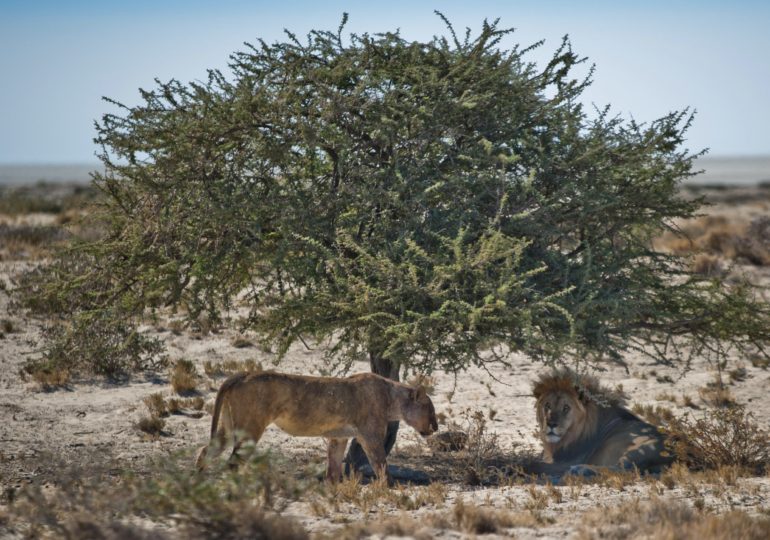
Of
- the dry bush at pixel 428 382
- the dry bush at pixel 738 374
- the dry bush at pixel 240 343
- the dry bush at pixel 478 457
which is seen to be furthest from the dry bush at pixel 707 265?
the dry bush at pixel 478 457

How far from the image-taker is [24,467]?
Result: 1141cm

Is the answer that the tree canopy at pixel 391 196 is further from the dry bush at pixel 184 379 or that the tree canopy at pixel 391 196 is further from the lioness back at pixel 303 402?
the dry bush at pixel 184 379

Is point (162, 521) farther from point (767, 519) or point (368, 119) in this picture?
point (368, 119)

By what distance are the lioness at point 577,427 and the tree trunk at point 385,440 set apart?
1727 mm

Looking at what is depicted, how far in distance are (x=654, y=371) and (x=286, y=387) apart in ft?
32.6

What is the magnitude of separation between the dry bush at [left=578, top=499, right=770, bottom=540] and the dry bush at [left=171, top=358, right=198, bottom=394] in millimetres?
8982

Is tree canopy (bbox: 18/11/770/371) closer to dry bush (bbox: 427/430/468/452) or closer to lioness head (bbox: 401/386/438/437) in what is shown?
lioness head (bbox: 401/386/438/437)

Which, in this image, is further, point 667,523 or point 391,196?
point 391,196

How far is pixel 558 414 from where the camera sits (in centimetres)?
1235

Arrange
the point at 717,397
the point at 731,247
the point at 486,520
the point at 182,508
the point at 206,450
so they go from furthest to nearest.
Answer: the point at 731,247
the point at 717,397
the point at 206,450
the point at 486,520
the point at 182,508

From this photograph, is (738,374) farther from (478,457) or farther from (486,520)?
(486,520)

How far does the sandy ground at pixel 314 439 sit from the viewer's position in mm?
9133

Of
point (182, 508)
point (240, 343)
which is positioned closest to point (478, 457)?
point (182, 508)

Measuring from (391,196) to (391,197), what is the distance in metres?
0.04
